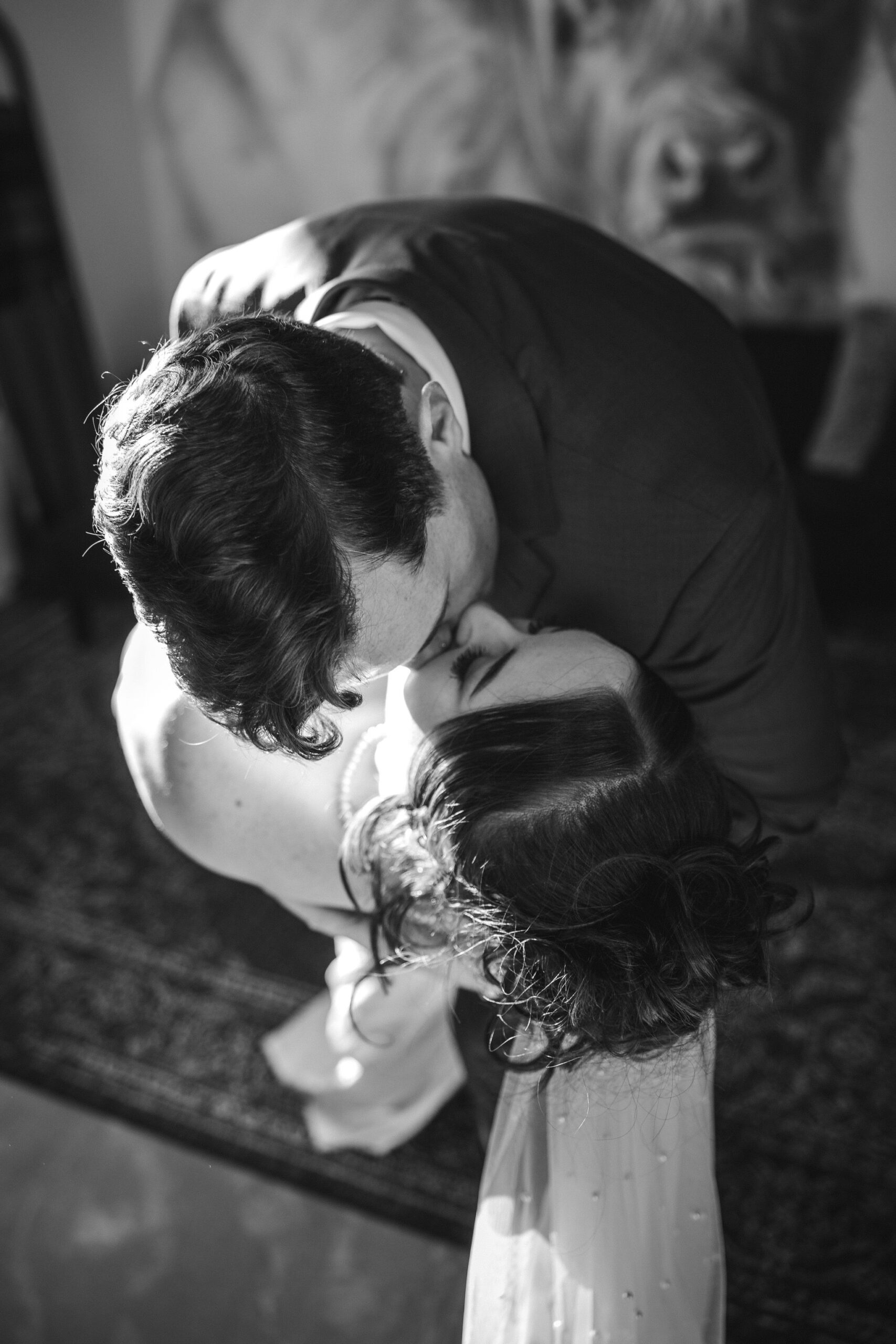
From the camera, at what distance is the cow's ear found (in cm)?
338

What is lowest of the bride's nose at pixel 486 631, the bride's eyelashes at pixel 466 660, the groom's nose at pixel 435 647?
the groom's nose at pixel 435 647

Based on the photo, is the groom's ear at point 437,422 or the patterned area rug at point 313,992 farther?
the patterned area rug at point 313,992

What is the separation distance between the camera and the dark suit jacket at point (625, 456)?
1243mm

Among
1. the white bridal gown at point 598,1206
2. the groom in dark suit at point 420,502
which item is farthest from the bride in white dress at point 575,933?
the groom in dark suit at point 420,502

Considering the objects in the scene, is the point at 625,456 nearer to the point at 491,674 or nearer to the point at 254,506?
the point at 491,674

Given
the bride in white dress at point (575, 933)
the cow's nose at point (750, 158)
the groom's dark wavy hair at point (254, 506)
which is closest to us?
the groom's dark wavy hair at point (254, 506)

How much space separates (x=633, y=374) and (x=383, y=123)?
319 centimetres

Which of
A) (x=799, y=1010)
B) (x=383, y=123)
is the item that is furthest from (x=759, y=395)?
(x=383, y=123)

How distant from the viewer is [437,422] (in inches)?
47.8

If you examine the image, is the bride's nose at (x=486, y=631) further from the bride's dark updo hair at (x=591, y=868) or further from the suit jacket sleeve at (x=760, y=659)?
the suit jacket sleeve at (x=760, y=659)

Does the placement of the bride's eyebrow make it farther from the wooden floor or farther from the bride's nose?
the wooden floor

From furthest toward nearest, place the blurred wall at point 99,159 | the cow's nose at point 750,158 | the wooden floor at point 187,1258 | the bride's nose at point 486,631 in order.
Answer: the blurred wall at point 99,159, the cow's nose at point 750,158, the wooden floor at point 187,1258, the bride's nose at point 486,631

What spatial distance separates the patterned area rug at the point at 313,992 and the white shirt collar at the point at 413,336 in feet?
2.68

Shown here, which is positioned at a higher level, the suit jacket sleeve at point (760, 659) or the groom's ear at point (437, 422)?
the groom's ear at point (437, 422)
